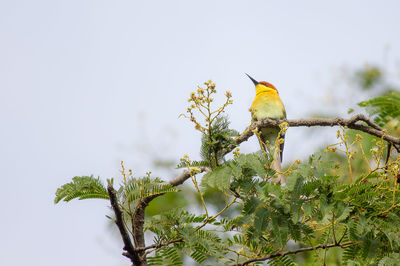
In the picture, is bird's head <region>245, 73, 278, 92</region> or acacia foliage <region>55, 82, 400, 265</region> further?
bird's head <region>245, 73, 278, 92</region>

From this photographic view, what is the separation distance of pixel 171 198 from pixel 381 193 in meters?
1.96

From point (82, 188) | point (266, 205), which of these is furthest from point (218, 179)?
point (82, 188)

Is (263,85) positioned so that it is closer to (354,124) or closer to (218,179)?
(354,124)

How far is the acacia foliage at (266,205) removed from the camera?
228cm

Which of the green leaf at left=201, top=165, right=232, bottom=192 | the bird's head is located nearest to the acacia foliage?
the green leaf at left=201, top=165, right=232, bottom=192

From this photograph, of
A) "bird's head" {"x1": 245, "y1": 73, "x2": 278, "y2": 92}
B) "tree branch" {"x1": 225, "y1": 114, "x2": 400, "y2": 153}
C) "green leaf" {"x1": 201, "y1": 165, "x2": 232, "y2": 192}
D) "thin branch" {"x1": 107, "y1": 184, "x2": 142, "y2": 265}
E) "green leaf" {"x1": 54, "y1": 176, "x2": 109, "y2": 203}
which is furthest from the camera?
"bird's head" {"x1": 245, "y1": 73, "x2": 278, "y2": 92}

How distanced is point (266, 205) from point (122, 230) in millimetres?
600

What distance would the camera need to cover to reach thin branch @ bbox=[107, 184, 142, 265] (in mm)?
2150

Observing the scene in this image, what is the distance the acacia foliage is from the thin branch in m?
0.06

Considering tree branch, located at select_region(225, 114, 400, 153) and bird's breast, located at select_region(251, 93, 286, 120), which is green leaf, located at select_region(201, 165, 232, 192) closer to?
tree branch, located at select_region(225, 114, 400, 153)

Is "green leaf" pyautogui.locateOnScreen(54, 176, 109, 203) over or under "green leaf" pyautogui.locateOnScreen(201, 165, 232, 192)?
over

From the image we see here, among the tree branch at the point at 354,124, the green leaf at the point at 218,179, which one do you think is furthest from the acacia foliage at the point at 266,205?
the tree branch at the point at 354,124

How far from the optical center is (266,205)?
2.30m

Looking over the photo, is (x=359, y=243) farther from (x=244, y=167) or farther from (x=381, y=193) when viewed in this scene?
(x=244, y=167)
